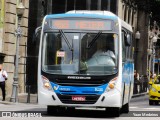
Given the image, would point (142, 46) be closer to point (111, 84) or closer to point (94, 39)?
point (94, 39)

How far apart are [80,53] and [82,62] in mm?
292

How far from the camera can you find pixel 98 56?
18.9 meters

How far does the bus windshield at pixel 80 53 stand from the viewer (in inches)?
739

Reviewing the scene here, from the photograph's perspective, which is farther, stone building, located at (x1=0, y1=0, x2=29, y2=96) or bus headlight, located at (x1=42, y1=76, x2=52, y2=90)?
stone building, located at (x1=0, y1=0, x2=29, y2=96)

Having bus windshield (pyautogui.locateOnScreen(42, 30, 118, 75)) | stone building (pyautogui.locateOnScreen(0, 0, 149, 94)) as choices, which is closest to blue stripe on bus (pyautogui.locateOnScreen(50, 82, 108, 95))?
bus windshield (pyautogui.locateOnScreen(42, 30, 118, 75))

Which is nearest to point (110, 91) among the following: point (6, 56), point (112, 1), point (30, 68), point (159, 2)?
point (6, 56)

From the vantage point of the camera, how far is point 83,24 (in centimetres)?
1936

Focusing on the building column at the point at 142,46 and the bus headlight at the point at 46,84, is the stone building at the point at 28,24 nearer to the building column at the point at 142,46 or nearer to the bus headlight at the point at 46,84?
the bus headlight at the point at 46,84

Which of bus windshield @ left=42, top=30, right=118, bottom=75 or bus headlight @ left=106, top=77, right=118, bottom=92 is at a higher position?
bus windshield @ left=42, top=30, right=118, bottom=75

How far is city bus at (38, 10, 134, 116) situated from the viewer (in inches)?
730

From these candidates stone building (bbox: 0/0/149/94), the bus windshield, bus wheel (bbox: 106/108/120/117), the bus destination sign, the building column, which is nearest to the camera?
the bus windshield

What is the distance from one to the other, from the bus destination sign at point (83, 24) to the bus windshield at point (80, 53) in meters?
0.17

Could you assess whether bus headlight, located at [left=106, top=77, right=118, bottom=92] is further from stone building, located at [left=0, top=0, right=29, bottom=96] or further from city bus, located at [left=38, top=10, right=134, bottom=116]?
stone building, located at [left=0, top=0, right=29, bottom=96]

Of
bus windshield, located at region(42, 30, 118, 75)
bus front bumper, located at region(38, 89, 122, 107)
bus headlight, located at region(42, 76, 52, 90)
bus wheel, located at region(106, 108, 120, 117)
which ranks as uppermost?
bus windshield, located at region(42, 30, 118, 75)
